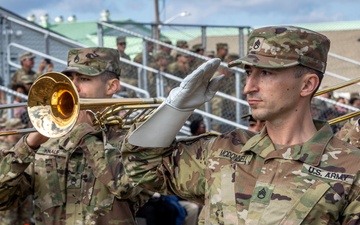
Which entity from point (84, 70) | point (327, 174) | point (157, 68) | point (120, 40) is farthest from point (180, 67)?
point (327, 174)

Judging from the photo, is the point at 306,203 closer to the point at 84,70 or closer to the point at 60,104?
the point at 60,104

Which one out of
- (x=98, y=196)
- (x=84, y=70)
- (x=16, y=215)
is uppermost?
(x=84, y=70)

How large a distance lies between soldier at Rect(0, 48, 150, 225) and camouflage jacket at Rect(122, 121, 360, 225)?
1.02m

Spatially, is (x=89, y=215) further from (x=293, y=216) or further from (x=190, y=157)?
(x=293, y=216)

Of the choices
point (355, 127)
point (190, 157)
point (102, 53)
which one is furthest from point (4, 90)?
point (190, 157)

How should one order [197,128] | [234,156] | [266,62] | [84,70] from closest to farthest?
[266,62], [234,156], [84,70], [197,128]

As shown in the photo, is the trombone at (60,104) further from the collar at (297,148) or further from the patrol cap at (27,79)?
the patrol cap at (27,79)

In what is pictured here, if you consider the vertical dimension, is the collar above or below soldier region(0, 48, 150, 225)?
above

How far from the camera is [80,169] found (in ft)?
16.9

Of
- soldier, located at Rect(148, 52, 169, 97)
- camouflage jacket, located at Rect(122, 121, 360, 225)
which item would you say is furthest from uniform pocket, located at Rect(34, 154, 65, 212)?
soldier, located at Rect(148, 52, 169, 97)

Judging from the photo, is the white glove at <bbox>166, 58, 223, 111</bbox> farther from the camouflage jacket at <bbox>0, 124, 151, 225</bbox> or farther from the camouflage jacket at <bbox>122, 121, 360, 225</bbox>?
the camouflage jacket at <bbox>0, 124, 151, 225</bbox>

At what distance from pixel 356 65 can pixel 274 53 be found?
12.0 m

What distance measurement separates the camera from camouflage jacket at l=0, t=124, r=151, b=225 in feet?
16.3

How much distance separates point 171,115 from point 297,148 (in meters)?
0.55
